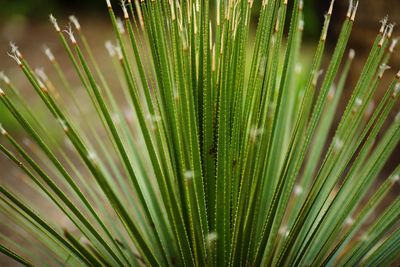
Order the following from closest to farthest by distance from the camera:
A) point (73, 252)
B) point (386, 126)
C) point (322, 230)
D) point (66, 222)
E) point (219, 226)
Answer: point (219, 226)
point (73, 252)
point (322, 230)
point (66, 222)
point (386, 126)

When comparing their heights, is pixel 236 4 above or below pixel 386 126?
below

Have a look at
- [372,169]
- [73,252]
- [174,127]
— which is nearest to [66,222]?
[73,252]

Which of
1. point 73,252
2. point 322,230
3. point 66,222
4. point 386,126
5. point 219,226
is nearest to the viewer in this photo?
point 219,226

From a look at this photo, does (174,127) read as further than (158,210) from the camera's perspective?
No

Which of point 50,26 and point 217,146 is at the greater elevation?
point 50,26

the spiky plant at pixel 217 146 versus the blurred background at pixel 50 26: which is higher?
the blurred background at pixel 50 26

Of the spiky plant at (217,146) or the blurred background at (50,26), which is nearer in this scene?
the spiky plant at (217,146)

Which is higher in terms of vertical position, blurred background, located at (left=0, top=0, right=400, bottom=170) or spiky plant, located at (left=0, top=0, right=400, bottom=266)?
blurred background, located at (left=0, top=0, right=400, bottom=170)

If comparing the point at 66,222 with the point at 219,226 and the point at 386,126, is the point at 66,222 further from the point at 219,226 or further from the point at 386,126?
the point at 386,126

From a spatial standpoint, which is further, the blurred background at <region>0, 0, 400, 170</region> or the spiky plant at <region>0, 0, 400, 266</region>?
the blurred background at <region>0, 0, 400, 170</region>

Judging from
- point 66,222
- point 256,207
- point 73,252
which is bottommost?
point 73,252

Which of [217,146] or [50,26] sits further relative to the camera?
[50,26]
